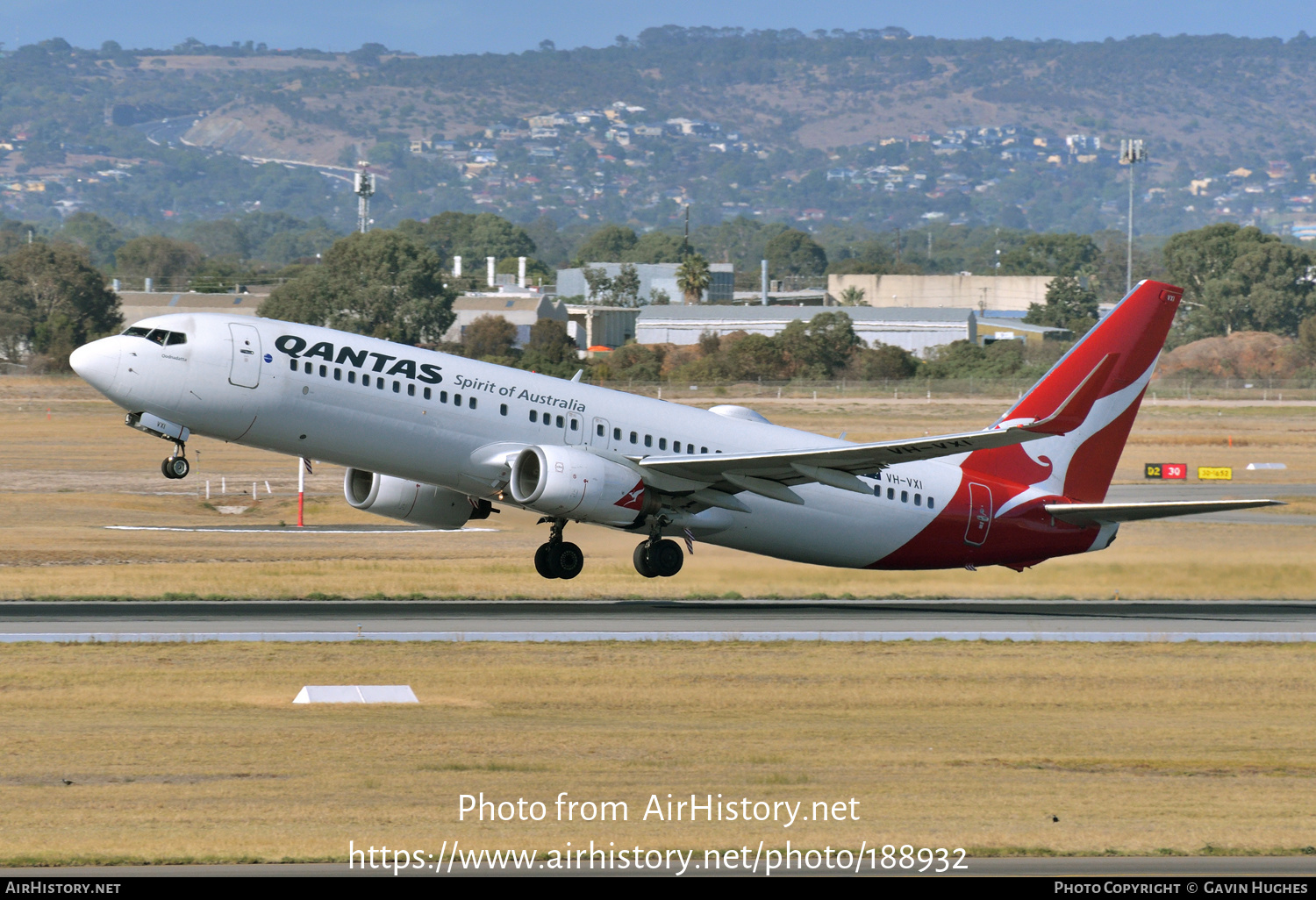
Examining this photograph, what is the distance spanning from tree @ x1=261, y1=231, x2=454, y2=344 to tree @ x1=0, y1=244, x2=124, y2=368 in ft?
55.1

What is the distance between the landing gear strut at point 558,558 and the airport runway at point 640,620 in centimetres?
169

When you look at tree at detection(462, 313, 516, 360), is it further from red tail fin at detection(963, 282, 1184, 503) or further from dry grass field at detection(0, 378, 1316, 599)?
red tail fin at detection(963, 282, 1184, 503)

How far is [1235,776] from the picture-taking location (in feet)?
91.3

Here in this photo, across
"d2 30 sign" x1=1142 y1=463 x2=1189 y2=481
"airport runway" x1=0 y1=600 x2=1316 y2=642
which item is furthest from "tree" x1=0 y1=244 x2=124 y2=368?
"airport runway" x1=0 y1=600 x2=1316 y2=642

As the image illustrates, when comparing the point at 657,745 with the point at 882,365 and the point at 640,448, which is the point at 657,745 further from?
the point at 882,365

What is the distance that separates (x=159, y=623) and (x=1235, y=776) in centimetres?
2654

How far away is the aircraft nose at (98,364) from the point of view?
111 feet

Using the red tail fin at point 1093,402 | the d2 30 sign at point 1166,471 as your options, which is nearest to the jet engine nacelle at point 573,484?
the red tail fin at point 1093,402

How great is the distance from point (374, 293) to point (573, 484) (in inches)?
4378

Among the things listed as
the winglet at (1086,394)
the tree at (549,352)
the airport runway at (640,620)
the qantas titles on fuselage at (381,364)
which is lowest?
the tree at (549,352)

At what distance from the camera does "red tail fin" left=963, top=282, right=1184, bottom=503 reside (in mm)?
42281

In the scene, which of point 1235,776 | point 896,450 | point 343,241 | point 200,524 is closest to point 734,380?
point 343,241

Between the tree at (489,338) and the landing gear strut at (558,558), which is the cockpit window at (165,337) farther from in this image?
the tree at (489,338)

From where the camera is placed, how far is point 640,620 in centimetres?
4281
